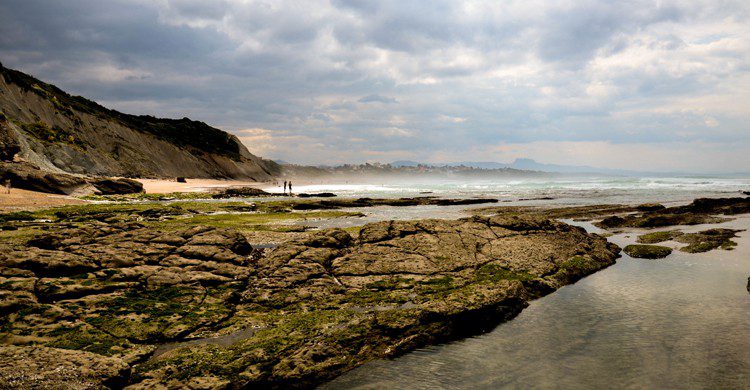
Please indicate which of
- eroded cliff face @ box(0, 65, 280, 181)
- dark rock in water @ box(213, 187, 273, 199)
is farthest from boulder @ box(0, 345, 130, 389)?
eroded cliff face @ box(0, 65, 280, 181)

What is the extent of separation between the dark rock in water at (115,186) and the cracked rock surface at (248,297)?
5024cm

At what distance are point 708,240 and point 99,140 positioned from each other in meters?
127

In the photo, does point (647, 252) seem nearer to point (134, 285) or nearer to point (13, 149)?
point (134, 285)

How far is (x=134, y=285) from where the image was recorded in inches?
443

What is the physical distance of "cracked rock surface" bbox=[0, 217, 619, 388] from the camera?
7645mm

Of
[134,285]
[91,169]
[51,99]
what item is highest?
[51,99]

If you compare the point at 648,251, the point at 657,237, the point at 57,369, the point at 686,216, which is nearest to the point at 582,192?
the point at 686,216

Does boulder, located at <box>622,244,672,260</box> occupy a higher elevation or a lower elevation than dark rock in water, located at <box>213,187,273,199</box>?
lower

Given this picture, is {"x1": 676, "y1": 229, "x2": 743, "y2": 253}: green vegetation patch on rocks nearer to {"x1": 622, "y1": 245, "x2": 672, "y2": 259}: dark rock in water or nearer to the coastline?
{"x1": 622, "y1": 245, "x2": 672, "y2": 259}: dark rock in water

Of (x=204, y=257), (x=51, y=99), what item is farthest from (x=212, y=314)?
(x=51, y=99)

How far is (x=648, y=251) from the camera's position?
18.1 m

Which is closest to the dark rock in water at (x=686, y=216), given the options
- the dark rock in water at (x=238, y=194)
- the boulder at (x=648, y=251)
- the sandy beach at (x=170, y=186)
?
the boulder at (x=648, y=251)

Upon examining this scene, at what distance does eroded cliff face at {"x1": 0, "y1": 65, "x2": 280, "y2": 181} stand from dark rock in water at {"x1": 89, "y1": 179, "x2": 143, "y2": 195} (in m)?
10.9

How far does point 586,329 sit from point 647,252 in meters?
10.8
